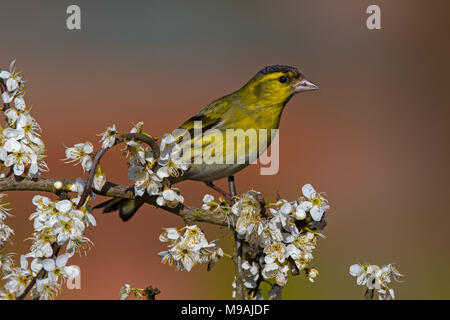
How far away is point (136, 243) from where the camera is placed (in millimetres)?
3871

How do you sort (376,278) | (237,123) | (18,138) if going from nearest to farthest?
(18,138), (376,278), (237,123)

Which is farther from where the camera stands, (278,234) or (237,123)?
(237,123)

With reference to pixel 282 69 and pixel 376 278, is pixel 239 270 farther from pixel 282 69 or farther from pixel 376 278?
pixel 282 69

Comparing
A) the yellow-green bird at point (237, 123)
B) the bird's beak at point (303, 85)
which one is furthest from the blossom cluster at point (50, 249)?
the bird's beak at point (303, 85)

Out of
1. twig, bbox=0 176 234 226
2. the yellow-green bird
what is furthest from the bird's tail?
twig, bbox=0 176 234 226

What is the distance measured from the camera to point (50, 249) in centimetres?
93

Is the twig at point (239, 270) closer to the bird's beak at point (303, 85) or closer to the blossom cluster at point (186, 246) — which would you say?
the blossom cluster at point (186, 246)

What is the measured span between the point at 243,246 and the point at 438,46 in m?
4.90

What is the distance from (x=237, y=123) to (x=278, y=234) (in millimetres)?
823

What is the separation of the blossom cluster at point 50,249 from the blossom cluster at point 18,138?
10cm

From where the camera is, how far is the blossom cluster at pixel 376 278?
1.16 metres

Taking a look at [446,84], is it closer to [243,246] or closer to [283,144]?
[283,144]

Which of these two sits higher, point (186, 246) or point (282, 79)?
point (282, 79)

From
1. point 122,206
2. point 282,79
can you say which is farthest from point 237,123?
point 122,206
